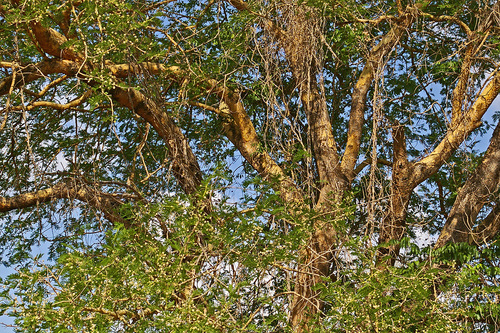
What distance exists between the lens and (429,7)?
6598 millimetres

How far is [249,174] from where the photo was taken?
661 centimetres

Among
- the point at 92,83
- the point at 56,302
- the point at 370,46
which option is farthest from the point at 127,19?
the point at 370,46

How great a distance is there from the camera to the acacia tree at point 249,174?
3.79m

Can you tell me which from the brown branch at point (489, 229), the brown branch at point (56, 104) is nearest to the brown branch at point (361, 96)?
the brown branch at point (489, 229)

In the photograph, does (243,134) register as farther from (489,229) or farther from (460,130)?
(489,229)

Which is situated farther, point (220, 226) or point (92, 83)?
point (92, 83)

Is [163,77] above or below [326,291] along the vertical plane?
above

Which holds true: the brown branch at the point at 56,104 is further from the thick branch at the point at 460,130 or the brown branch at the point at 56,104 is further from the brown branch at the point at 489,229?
the brown branch at the point at 489,229

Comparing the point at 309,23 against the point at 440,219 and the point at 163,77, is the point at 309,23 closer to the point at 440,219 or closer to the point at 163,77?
the point at 163,77

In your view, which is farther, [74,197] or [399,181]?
[399,181]

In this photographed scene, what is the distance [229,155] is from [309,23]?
6.48ft

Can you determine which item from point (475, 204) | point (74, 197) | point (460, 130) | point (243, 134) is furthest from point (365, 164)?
point (74, 197)

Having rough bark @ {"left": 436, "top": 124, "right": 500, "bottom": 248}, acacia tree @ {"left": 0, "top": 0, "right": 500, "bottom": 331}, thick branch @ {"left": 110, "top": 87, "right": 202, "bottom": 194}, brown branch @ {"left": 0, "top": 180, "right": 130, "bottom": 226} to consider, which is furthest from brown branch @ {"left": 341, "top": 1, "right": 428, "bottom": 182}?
brown branch @ {"left": 0, "top": 180, "right": 130, "bottom": 226}

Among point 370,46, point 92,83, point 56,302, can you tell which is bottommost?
point 56,302
